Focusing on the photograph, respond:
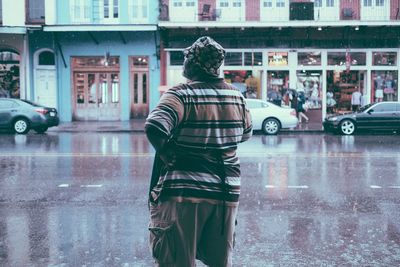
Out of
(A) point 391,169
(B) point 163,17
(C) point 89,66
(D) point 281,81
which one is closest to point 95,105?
(C) point 89,66

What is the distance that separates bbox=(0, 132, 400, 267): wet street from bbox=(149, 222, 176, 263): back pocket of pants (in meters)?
2.28

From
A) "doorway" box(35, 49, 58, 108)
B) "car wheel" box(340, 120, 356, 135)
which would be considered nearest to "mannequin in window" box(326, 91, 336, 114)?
"car wheel" box(340, 120, 356, 135)

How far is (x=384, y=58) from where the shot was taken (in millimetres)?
26969

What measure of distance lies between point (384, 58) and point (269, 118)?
818 centimetres

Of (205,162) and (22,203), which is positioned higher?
(205,162)

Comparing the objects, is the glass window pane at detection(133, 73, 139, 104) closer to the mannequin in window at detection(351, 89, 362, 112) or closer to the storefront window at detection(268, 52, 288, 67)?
the storefront window at detection(268, 52, 288, 67)

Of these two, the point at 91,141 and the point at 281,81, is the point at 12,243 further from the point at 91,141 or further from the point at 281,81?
the point at 281,81

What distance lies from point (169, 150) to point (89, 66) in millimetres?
25139

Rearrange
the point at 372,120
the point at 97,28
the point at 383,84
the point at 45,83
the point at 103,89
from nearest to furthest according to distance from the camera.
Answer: the point at 372,120, the point at 97,28, the point at 383,84, the point at 45,83, the point at 103,89

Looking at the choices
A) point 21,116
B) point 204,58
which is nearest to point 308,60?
point 21,116

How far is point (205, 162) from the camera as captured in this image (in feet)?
11.0

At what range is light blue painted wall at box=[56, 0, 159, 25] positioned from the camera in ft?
88.0

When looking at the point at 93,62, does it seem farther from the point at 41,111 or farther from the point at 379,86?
the point at 379,86

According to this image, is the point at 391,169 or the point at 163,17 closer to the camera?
the point at 391,169
